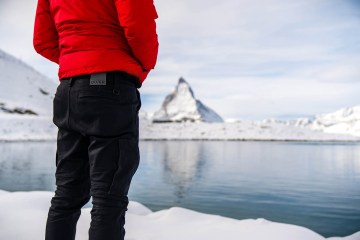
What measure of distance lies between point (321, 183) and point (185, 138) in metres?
36.1

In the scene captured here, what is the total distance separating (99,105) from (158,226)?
65.7 inches

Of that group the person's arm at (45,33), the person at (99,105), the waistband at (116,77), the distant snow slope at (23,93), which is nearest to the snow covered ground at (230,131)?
the distant snow slope at (23,93)

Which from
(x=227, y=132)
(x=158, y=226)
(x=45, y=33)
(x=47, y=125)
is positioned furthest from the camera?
(x=227, y=132)

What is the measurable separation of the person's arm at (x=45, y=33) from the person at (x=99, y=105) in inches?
5.5

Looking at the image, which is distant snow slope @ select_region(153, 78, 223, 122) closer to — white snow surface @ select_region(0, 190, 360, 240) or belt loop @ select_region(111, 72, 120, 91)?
white snow surface @ select_region(0, 190, 360, 240)

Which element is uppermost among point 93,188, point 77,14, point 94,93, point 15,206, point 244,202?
point 77,14

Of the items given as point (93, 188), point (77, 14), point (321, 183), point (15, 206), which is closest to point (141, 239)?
point (15, 206)

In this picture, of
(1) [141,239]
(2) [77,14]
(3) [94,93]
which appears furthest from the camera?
(1) [141,239]

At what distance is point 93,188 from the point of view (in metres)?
1.67

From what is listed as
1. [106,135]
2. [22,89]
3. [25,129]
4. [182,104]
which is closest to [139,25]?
[106,135]

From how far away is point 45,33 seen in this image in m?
2.05

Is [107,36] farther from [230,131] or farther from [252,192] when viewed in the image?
[230,131]

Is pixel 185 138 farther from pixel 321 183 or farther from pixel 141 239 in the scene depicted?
pixel 141 239

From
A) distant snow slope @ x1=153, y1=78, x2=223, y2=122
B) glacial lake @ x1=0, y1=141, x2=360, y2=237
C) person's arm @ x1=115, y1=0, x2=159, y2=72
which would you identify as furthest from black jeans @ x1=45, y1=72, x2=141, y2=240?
distant snow slope @ x1=153, y1=78, x2=223, y2=122
